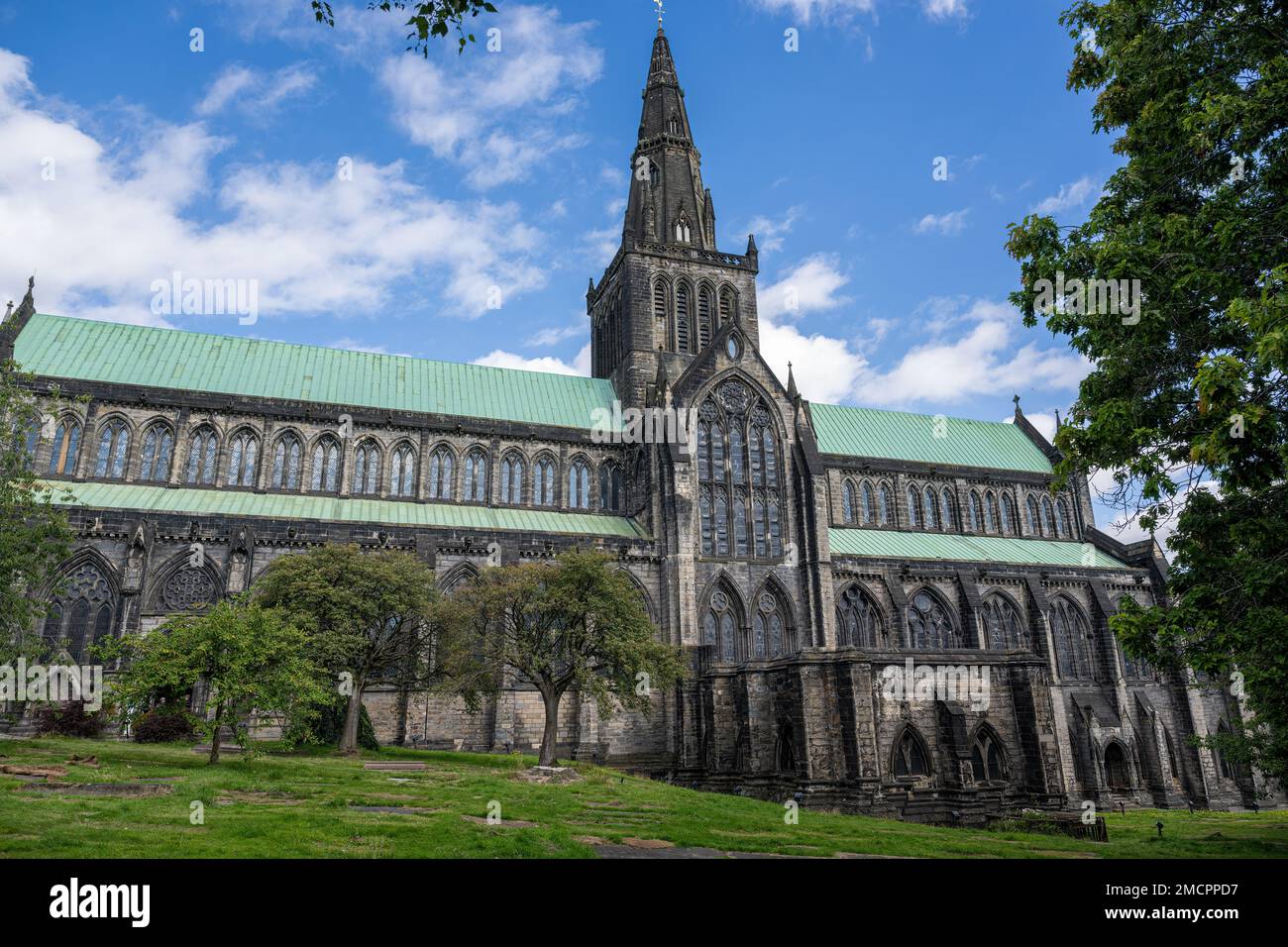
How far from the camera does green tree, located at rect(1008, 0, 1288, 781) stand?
40.6 feet

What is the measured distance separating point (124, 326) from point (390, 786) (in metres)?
35.7

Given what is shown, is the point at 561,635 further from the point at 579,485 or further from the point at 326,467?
the point at 326,467

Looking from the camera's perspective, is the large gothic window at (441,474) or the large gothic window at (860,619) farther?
the large gothic window at (860,619)

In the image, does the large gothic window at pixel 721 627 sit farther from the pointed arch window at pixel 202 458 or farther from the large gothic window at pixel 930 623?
the pointed arch window at pixel 202 458

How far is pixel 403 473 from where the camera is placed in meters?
44.2

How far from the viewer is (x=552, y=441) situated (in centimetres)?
4691

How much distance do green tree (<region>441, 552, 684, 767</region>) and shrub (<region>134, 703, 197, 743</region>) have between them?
355 inches

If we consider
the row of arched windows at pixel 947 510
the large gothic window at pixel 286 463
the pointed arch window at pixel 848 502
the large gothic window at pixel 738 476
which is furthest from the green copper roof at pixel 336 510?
the row of arched windows at pixel 947 510

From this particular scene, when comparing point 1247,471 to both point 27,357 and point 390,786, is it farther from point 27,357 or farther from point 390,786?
point 27,357

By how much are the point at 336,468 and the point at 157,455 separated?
25.8 ft

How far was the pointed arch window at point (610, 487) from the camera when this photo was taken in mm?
46844

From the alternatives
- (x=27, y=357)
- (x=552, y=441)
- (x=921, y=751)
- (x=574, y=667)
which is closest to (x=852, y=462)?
(x=552, y=441)

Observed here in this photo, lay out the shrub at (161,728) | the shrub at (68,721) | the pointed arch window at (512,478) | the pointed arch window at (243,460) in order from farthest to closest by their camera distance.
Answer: the pointed arch window at (512,478) < the pointed arch window at (243,460) < the shrub at (161,728) < the shrub at (68,721)

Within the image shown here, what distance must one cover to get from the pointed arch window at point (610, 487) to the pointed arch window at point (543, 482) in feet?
8.52
